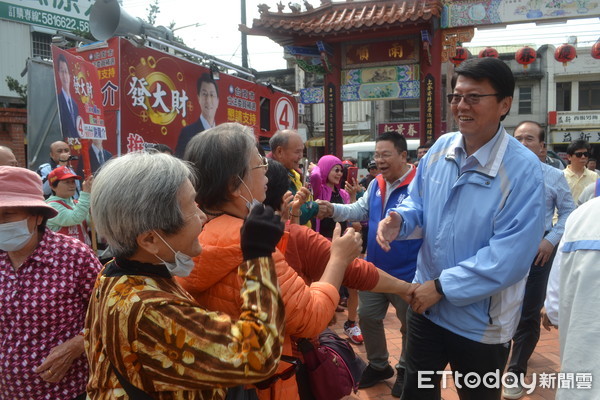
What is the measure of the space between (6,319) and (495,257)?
6.52 feet

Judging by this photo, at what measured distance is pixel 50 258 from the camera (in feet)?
5.93

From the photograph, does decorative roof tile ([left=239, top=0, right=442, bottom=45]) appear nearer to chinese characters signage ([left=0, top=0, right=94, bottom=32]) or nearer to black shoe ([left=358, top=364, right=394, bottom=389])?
black shoe ([left=358, top=364, right=394, bottom=389])

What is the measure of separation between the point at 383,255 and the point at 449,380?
1122 millimetres

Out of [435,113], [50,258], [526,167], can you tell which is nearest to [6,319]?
[50,258]

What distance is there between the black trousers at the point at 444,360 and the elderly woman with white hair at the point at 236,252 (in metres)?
0.81

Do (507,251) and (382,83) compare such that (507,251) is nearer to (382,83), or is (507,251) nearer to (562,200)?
(562,200)

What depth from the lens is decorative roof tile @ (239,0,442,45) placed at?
8000 mm

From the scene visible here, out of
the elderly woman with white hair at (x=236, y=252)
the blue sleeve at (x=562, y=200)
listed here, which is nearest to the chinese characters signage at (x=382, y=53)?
the blue sleeve at (x=562, y=200)

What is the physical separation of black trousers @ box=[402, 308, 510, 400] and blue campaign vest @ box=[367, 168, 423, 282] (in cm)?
96

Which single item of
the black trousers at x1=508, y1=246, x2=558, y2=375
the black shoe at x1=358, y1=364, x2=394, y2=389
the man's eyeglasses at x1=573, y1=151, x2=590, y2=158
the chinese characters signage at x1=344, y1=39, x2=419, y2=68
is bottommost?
the black shoe at x1=358, y1=364, x2=394, y2=389

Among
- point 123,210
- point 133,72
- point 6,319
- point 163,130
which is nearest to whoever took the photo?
point 123,210

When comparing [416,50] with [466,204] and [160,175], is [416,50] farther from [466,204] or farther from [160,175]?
[160,175]

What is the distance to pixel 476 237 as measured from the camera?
189 centimetres

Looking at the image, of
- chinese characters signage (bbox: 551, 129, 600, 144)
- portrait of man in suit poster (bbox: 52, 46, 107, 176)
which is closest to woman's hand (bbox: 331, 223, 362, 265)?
portrait of man in suit poster (bbox: 52, 46, 107, 176)
